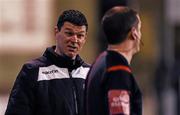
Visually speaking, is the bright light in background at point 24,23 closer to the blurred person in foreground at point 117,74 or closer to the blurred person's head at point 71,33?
the blurred person's head at point 71,33

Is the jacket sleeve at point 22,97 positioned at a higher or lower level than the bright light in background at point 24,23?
higher

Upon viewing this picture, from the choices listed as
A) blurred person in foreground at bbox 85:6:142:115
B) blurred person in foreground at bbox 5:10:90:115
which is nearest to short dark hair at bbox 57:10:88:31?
blurred person in foreground at bbox 5:10:90:115

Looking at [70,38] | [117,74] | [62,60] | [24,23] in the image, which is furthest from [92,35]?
[117,74]

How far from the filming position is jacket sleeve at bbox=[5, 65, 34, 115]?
23.0 feet

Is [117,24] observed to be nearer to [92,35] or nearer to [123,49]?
[123,49]

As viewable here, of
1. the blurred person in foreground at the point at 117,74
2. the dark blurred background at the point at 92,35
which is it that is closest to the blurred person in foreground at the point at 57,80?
the blurred person in foreground at the point at 117,74

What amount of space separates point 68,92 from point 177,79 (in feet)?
31.9

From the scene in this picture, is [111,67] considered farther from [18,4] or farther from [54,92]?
[18,4]

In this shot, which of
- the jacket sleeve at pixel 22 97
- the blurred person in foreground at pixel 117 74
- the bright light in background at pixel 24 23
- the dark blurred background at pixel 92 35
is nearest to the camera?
the blurred person in foreground at pixel 117 74

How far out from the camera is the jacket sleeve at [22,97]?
7012 mm

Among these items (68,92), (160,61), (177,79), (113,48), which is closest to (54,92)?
(68,92)

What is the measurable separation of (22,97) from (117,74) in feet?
3.26

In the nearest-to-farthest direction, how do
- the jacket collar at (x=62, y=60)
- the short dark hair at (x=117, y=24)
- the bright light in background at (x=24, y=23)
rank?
the short dark hair at (x=117, y=24) < the jacket collar at (x=62, y=60) < the bright light in background at (x=24, y=23)

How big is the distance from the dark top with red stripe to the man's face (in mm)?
671
